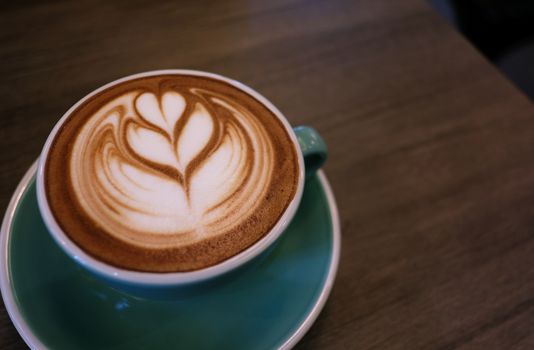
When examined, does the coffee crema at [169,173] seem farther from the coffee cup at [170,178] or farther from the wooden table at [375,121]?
the wooden table at [375,121]

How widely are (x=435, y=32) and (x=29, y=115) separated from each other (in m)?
0.91

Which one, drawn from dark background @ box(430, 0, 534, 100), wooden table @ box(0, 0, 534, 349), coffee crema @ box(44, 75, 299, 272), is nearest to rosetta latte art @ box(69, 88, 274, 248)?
coffee crema @ box(44, 75, 299, 272)

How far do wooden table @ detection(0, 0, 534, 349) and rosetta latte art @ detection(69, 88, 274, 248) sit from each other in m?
0.24

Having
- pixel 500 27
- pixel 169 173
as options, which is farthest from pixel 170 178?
pixel 500 27

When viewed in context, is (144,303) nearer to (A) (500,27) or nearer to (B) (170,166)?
(B) (170,166)

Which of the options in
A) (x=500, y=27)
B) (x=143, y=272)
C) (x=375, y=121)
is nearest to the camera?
(x=143, y=272)

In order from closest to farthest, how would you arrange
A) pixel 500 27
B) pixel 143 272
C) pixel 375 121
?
pixel 143 272, pixel 375 121, pixel 500 27

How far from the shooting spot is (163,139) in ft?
1.83

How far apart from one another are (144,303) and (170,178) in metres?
0.18

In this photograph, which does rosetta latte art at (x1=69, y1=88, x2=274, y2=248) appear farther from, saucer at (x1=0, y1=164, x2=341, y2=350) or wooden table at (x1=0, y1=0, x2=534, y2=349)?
wooden table at (x1=0, y1=0, x2=534, y2=349)

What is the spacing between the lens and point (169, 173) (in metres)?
0.52

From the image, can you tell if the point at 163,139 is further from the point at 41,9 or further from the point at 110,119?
the point at 41,9

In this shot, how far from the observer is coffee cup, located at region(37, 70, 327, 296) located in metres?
0.45

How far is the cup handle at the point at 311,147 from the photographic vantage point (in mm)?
588
